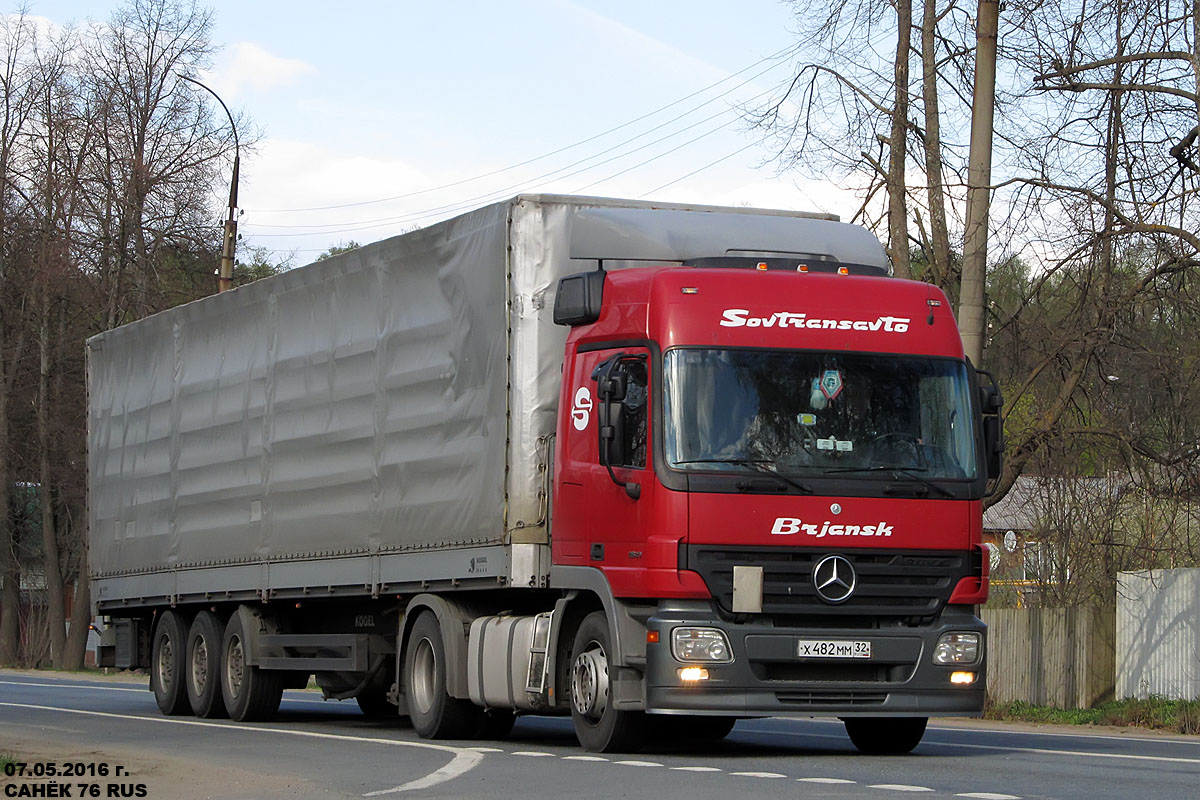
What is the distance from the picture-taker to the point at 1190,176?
21656mm

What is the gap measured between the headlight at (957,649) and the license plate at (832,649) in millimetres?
574

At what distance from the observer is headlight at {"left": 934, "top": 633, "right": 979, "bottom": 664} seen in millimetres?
13672

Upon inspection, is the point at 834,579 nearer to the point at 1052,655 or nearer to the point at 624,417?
the point at 624,417

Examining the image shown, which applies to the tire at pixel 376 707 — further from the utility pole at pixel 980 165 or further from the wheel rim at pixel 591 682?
the utility pole at pixel 980 165

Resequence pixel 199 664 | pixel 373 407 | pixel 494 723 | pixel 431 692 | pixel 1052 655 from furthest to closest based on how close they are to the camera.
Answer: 1. pixel 1052 655
2. pixel 199 664
3. pixel 373 407
4. pixel 494 723
5. pixel 431 692

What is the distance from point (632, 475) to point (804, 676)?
A: 1.82 meters

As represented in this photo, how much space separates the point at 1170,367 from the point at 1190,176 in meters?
2.15

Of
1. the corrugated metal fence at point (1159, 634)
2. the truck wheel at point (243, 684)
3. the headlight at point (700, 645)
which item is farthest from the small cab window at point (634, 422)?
the corrugated metal fence at point (1159, 634)

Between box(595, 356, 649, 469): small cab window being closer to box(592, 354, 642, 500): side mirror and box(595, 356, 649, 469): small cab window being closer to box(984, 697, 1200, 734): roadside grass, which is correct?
box(592, 354, 642, 500): side mirror

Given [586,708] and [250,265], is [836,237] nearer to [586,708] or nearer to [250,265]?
[586,708]

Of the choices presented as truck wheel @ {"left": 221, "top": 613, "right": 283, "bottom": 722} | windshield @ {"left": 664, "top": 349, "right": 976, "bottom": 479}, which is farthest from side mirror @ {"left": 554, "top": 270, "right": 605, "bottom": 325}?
truck wheel @ {"left": 221, "top": 613, "right": 283, "bottom": 722}

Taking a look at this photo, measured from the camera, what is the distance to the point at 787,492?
43.6 ft

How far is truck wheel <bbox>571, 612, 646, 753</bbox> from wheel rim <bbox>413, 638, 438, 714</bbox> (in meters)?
2.42

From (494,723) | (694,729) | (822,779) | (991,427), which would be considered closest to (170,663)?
(494,723)
